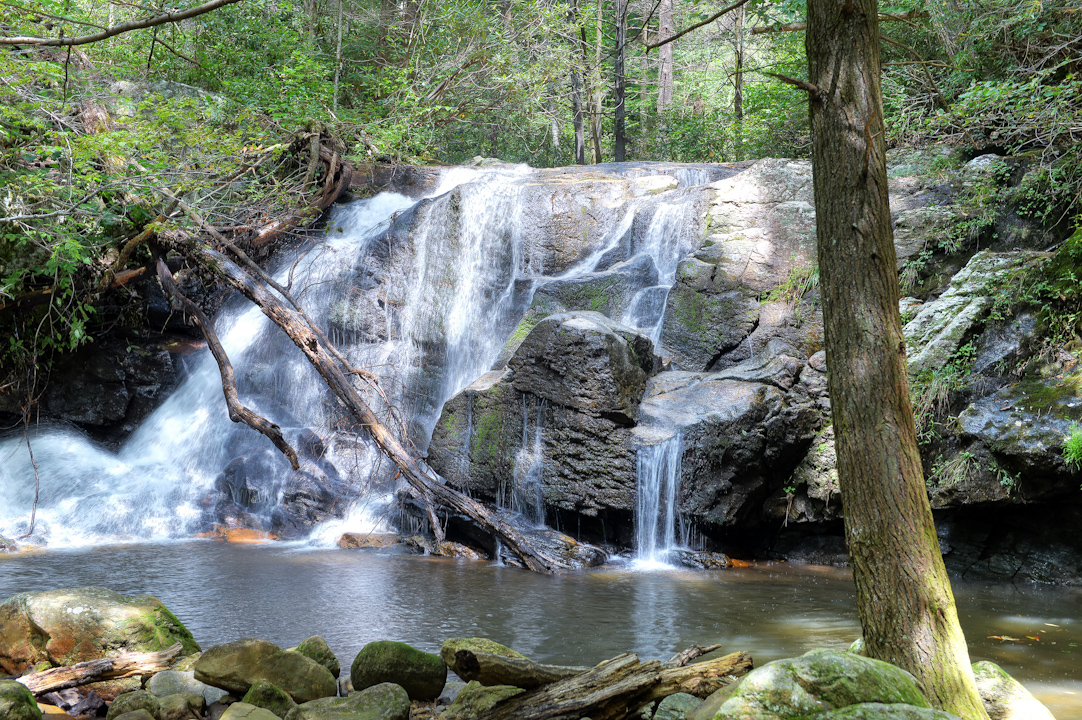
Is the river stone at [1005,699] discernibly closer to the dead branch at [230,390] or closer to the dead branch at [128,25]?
the dead branch at [128,25]

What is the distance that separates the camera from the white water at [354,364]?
30.9ft

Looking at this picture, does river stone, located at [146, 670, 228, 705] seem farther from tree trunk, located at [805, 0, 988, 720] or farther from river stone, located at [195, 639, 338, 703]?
tree trunk, located at [805, 0, 988, 720]

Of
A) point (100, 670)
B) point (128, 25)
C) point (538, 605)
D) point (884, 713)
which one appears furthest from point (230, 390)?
point (884, 713)

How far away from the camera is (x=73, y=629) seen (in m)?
4.23

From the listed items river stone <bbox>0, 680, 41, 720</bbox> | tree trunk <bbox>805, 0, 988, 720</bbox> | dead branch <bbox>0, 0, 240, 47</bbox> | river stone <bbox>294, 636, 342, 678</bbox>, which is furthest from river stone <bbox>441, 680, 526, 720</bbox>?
dead branch <bbox>0, 0, 240, 47</bbox>

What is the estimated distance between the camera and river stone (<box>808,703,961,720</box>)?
8.70 feet

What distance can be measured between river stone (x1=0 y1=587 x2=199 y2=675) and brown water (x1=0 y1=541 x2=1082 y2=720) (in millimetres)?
742

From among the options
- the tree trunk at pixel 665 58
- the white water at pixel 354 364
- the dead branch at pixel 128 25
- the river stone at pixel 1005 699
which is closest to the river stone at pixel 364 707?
the river stone at pixel 1005 699

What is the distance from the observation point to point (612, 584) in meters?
7.06

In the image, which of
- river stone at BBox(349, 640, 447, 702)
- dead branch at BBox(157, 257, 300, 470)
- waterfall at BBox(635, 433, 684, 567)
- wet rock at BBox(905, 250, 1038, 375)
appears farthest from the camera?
dead branch at BBox(157, 257, 300, 470)

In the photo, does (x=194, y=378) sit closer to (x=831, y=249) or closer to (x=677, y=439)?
(x=677, y=439)

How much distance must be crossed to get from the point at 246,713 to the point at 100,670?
47.1 inches

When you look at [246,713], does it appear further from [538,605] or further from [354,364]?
[354,364]

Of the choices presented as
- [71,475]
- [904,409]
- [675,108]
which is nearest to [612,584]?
[904,409]
